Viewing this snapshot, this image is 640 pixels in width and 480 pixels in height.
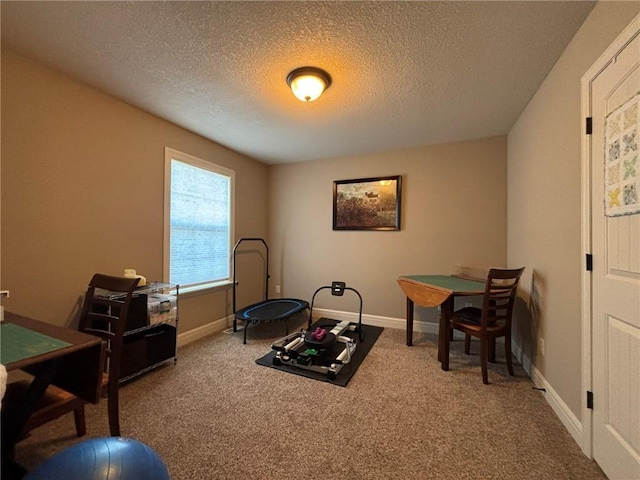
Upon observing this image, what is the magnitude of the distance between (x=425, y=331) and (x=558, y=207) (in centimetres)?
214

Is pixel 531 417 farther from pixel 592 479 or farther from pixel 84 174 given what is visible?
pixel 84 174

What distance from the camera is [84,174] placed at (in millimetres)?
2092

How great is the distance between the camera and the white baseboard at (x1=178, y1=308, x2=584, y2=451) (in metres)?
1.58

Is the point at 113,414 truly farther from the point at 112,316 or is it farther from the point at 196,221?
the point at 196,221

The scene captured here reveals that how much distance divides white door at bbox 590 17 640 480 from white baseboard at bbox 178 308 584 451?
21cm

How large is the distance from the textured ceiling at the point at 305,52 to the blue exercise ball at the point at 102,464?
6.75ft

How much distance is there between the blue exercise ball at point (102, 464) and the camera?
0.80m

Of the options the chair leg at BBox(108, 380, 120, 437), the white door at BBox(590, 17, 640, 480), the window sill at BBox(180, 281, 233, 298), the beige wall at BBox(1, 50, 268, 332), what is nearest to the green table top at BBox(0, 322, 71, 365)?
the chair leg at BBox(108, 380, 120, 437)

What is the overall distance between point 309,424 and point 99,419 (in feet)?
4.54

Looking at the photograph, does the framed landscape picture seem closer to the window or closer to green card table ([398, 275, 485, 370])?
green card table ([398, 275, 485, 370])

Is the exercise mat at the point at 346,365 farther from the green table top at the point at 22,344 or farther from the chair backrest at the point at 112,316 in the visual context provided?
the green table top at the point at 22,344

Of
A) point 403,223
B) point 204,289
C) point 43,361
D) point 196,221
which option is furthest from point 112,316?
point 403,223

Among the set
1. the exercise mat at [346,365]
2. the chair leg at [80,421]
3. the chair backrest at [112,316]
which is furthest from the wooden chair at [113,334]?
the exercise mat at [346,365]

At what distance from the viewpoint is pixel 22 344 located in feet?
3.54
